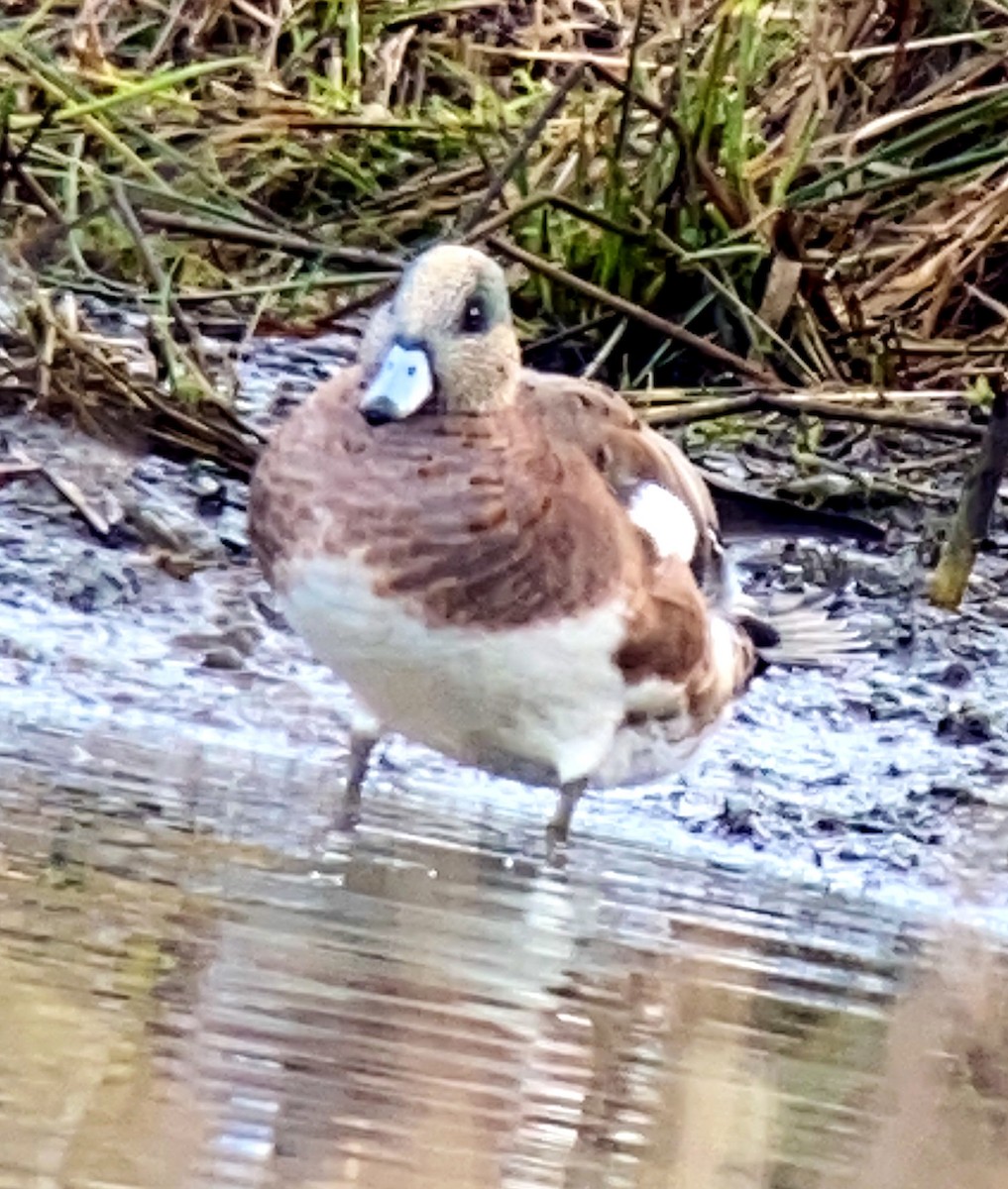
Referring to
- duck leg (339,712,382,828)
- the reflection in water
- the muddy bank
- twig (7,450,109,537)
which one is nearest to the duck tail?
the muddy bank

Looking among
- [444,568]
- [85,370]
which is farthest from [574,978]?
[85,370]

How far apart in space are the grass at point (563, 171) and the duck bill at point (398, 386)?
1.53m

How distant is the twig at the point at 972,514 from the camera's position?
534 cm

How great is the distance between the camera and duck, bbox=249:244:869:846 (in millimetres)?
3928

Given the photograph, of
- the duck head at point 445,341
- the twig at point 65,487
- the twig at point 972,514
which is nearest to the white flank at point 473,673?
→ the duck head at point 445,341

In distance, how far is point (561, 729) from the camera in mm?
4176

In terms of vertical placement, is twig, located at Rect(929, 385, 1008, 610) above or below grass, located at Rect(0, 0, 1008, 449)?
below

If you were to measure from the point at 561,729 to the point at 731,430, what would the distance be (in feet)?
6.56

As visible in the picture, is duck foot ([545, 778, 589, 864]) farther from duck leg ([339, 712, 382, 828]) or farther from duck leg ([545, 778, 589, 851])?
duck leg ([339, 712, 382, 828])

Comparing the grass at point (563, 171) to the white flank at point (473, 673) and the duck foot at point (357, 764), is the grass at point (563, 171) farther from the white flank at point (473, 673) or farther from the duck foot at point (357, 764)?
the white flank at point (473, 673)

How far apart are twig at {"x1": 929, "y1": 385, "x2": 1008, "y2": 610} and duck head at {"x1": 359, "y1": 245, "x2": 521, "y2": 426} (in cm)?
139

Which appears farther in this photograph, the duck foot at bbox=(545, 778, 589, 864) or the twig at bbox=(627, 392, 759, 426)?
the twig at bbox=(627, 392, 759, 426)

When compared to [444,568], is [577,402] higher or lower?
higher

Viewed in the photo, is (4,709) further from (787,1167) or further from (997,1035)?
(787,1167)
